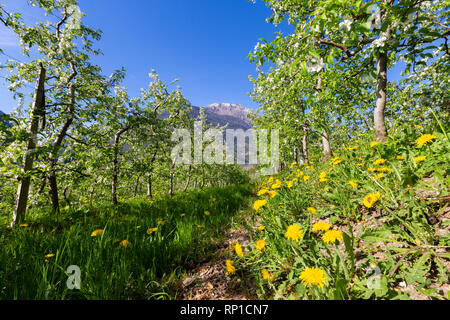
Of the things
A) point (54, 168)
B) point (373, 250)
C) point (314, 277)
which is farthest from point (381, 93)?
point (54, 168)

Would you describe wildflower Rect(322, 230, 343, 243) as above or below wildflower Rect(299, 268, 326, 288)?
above

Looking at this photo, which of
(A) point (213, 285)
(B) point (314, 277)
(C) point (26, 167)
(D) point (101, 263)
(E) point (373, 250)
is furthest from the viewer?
(C) point (26, 167)

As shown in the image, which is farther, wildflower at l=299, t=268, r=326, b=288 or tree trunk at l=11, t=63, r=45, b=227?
tree trunk at l=11, t=63, r=45, b=227

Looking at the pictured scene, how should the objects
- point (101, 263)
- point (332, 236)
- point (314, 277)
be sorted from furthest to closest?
point (101, 263)
point (332, 236)
point (314, 277)

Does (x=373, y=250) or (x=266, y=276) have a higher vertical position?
(x=373, y=250)

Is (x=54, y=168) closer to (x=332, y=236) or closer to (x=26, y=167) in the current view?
(x=26, y=167)

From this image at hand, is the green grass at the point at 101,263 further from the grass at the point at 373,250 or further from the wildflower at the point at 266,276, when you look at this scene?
the wildflower at the point at 266,276

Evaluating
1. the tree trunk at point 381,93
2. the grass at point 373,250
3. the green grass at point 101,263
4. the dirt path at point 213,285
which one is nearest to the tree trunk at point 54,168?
the green grass at point 101,263

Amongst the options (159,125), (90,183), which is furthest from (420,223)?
(90,183)

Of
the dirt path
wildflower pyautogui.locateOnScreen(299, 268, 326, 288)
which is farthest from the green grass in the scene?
wildflower pyautogui.locateOnScreen(299, 268, 326, 288)

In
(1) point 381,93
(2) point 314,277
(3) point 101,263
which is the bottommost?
(3) point 101,263

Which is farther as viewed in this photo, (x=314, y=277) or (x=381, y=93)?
(x=381, y=93)

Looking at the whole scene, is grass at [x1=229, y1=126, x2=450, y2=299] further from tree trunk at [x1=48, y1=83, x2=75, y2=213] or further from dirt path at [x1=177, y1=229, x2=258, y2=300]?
tree trunk at [x1=48, y1=83, x2=75, y2=213]

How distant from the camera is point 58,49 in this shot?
4359 mm
